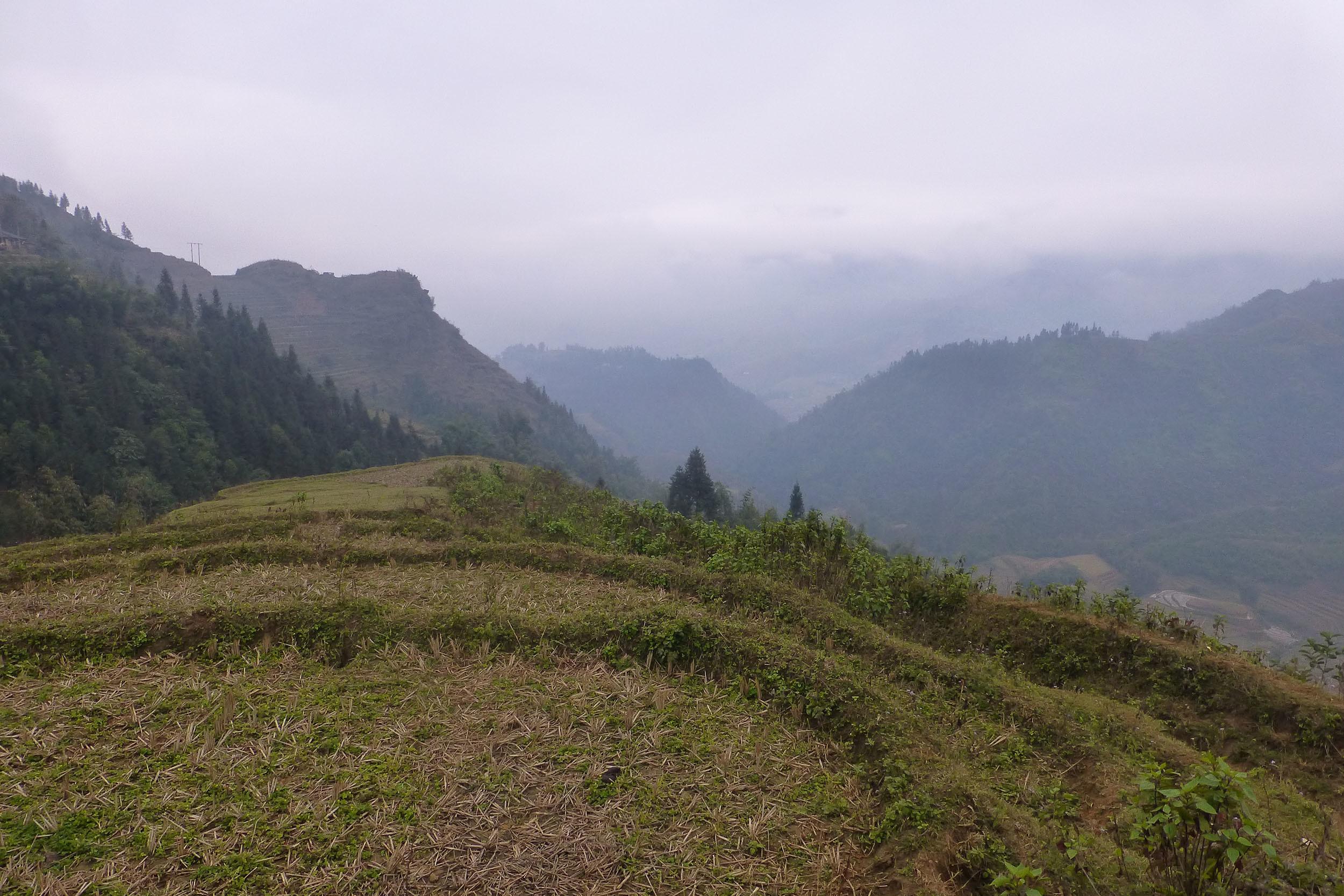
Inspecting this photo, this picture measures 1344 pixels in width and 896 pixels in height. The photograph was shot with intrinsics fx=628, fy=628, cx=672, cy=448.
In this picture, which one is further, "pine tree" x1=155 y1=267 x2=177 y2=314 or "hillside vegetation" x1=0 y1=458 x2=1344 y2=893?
"pine tree" x1=155 y1=267 x2=177 y2=314

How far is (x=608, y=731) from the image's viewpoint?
428 cm

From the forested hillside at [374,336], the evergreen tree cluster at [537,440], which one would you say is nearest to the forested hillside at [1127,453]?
the evergreen tree cluster at [537,440]

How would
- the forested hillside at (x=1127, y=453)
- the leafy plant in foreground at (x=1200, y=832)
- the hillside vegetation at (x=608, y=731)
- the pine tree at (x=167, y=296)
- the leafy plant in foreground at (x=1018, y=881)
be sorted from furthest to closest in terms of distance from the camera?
the forested hillside at (x=1127, y=453) → the pine tree at (x=167, y=296) → the hillside vegetation at (x=608, y=731) → the leafy plant in foreground at (x=1018, y=881) → the leafy plant in foreground at (x=1200, y=832)

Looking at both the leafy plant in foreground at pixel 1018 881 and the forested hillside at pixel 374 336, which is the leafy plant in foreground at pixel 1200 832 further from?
the forested hillside at pixel 374 336

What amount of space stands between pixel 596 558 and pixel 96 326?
69516mm

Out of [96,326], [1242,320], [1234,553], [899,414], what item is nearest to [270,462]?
[96,326]

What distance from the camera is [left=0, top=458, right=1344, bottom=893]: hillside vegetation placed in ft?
10.3

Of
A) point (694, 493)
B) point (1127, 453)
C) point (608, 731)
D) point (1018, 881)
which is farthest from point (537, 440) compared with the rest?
point (1127, 453)

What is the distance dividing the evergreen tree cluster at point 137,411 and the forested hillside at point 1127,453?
9278 cm

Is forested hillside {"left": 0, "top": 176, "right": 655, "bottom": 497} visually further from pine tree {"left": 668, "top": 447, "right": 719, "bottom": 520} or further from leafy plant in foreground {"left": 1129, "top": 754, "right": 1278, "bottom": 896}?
leafy plant in foreground {"left": 1129, "top": 754, "right": 1278, "bottom": 896}

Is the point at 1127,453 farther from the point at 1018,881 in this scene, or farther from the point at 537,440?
the point at 1018,881

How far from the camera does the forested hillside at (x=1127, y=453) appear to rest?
93.3 metres

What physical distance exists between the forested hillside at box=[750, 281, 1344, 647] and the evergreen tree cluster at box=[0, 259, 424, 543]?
3653 inches

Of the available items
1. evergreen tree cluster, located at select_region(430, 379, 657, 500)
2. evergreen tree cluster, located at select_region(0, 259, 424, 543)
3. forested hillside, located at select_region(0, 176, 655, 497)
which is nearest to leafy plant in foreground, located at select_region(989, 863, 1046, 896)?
evergreen tree cluster, located at select_region(0, 259, 424, 543)
